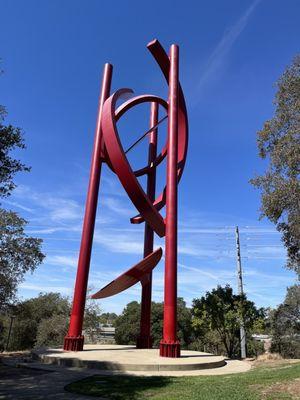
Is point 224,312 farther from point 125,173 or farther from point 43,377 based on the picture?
point 43,377

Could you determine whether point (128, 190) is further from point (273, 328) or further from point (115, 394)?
point (273, 328)

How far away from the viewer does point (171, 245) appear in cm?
1680

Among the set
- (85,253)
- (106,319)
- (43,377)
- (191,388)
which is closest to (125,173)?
(85,253)

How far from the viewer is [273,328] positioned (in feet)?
128

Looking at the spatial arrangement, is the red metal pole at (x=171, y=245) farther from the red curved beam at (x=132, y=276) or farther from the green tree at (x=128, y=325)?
the green tree at (x=128, y=325)

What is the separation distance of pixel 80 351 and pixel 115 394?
9.10m

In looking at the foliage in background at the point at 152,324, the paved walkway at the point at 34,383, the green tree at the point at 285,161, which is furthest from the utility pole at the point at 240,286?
the foliage in background at the point at 152,324

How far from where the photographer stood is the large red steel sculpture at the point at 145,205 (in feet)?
53.9

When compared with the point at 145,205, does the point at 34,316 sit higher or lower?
lower

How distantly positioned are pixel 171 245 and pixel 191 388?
7.75m

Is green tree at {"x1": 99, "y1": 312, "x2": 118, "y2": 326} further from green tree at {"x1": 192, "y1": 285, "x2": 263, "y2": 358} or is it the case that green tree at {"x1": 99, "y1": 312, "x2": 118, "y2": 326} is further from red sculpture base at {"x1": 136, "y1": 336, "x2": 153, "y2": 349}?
red sculpture base at {"x1": 136, "y1": 336, "x2": 153, "y2": 349}

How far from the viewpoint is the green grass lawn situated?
8414 mm

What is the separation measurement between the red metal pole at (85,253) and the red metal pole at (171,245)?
12.5 ft

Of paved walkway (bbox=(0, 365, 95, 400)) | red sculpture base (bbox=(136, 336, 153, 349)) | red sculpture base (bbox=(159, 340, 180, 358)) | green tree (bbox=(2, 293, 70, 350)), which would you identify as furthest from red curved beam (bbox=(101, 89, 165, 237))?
green tree (bbox=(2, 293, 70, 350))
